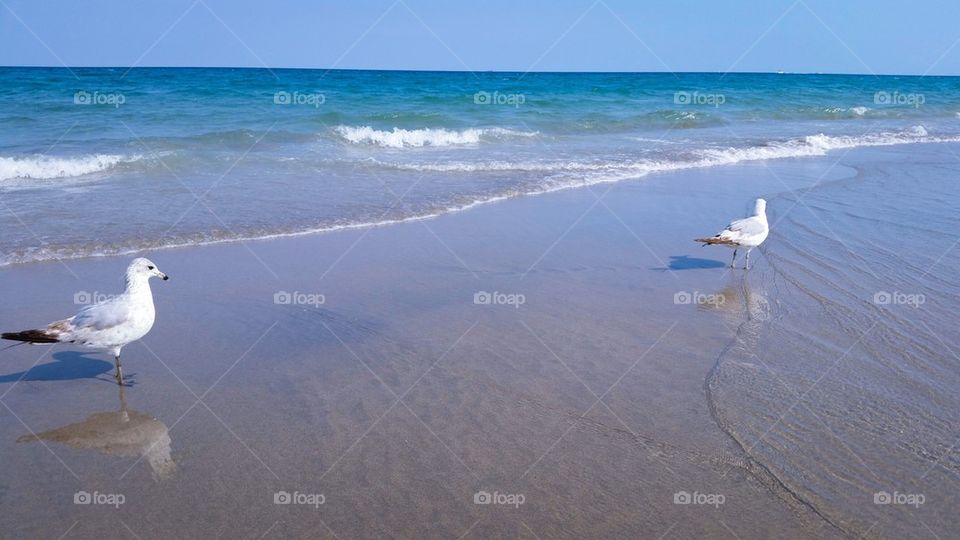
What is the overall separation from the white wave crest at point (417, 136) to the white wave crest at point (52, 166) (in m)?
7.21

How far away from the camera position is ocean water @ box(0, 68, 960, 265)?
9969 mm

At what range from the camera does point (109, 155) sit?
50.0ft

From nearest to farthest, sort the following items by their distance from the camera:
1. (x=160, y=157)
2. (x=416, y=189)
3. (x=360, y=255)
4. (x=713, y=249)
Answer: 1. (x=360, y=255)
2. (x=713, y=249)
3. (x=416, y=189)
4. (x=160, y=157)

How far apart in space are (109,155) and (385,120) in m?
11.4

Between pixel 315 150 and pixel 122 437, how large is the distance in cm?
1373

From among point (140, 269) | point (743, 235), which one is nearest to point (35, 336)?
point (140, 269)

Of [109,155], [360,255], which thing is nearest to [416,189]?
[360,255]

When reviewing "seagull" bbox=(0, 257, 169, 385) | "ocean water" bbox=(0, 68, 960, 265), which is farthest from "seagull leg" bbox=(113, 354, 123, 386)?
"ocean water" bbox=(0, 68, 960, 265)

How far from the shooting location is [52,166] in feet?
45.5

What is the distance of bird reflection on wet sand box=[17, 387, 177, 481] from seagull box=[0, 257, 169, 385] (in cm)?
58

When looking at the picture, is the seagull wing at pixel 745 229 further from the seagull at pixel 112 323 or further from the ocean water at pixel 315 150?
the seagull at pixel 112 323

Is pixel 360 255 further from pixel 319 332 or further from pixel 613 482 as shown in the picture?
pixel 613 482

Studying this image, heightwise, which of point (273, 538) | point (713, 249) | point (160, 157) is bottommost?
point (273, 538)

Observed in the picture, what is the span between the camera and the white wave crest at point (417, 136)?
2078 centimetres
